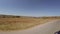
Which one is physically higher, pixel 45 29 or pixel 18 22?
pixel 18 22

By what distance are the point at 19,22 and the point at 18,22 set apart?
11 millimetres

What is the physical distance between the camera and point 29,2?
1229mm

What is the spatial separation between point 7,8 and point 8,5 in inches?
1.4

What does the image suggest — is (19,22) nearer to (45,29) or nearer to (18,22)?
(18,22)

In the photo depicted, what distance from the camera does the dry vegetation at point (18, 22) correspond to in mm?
1150

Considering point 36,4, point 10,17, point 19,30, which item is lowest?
point 19,30

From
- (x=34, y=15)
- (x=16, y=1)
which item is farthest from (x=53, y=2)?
(x=16, y=1)

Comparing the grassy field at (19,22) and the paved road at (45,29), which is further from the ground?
the grassy field at (19,22)

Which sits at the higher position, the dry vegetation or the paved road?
the dry vegetation

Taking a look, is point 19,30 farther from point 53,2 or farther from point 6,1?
point 53,2

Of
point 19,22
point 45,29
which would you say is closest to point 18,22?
point 19,22

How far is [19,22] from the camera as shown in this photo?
1185 millimetres

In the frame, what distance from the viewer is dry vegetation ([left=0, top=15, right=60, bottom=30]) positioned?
1.15m

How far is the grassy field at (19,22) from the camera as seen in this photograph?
1.15 m
